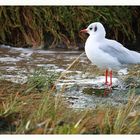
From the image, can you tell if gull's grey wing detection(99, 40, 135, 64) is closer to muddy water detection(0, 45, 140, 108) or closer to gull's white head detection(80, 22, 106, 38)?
gull's white head detection(80, 22, 106, 38)

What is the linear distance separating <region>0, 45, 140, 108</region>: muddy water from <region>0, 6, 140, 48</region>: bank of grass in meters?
0.18

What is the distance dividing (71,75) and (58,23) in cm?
127

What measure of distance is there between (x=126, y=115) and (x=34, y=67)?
5.96ft

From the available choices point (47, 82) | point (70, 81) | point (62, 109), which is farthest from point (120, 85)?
point (62, 109)

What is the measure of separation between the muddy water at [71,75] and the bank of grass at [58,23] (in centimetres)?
18

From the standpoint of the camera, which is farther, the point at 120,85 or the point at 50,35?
the point at 50,35

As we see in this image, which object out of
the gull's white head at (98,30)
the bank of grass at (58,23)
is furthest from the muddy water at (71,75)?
the gull's white head at (98,30)

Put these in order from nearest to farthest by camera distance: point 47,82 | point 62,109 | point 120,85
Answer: point 62,109 < point 47,82 < point 120,85

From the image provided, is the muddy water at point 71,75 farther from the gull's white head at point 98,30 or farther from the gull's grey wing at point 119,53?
the gull's white head at point 98,30

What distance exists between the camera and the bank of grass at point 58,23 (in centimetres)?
612

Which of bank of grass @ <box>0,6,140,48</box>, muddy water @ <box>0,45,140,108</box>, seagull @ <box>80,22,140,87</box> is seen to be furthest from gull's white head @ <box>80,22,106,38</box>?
bank of grass @ <box>0,6,140,48</box>

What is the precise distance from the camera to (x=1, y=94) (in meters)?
4.14

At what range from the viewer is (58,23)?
6.20m
